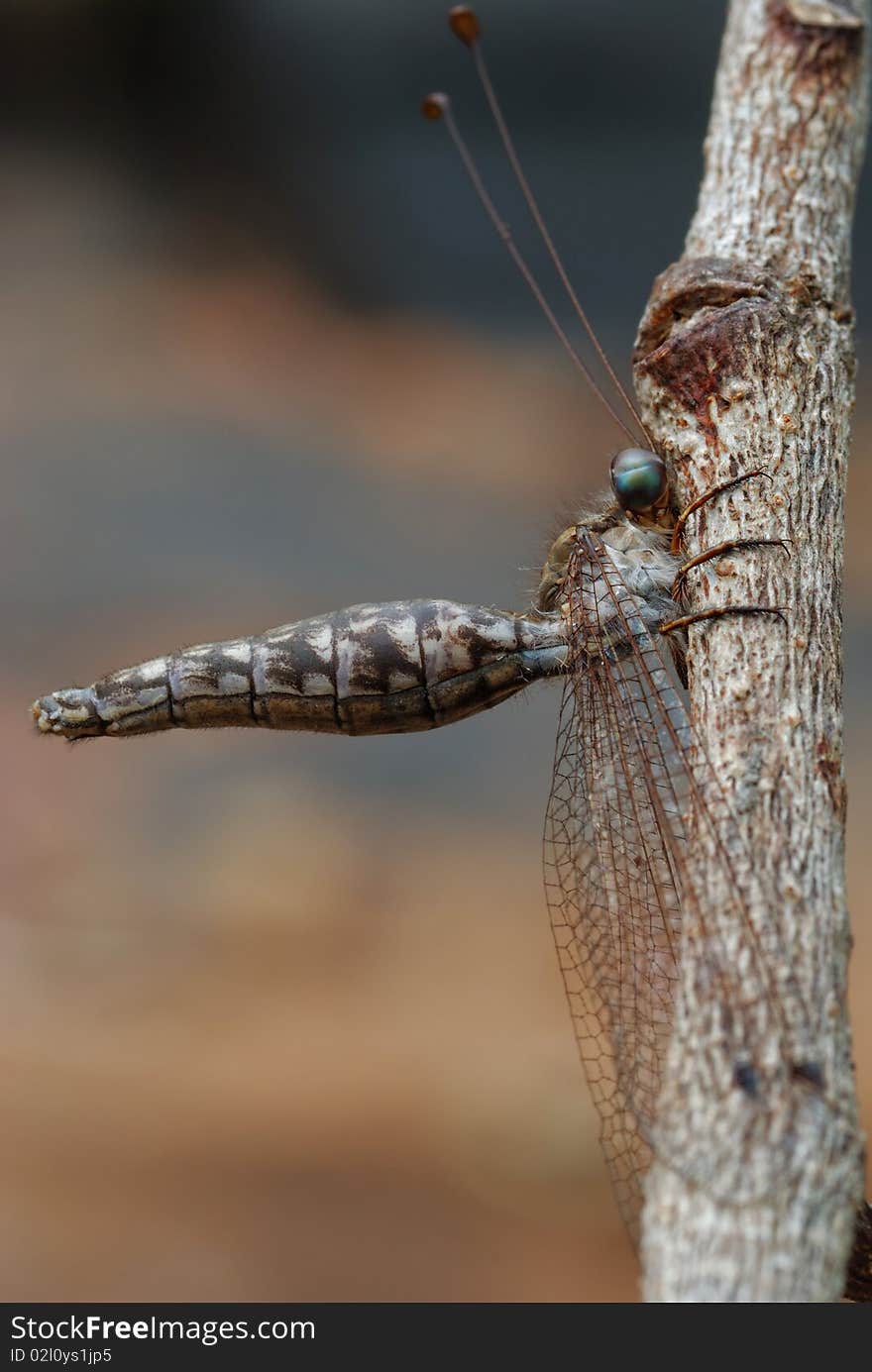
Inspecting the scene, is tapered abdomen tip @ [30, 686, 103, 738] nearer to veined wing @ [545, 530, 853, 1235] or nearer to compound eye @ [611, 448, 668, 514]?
veined wing @ [545, 530, 853, 1235]

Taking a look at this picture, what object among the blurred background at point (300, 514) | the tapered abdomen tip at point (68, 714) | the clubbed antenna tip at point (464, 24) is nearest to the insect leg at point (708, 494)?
the clubbed antenna tip at point (464, 24)

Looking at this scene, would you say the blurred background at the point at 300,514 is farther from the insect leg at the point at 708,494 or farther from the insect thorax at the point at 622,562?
the insect leg at the point at 708,494

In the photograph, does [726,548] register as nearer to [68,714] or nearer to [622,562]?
[622,562]

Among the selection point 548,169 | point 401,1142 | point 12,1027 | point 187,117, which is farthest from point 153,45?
point 401,1142

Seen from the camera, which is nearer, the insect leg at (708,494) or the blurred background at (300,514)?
the insect leg at (708,494)

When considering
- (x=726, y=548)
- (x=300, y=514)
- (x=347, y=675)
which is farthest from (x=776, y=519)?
(x=300, y=514)

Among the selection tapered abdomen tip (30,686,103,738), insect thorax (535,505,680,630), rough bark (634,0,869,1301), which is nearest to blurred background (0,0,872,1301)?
tapered abdomen tip (30,686,103,738)
